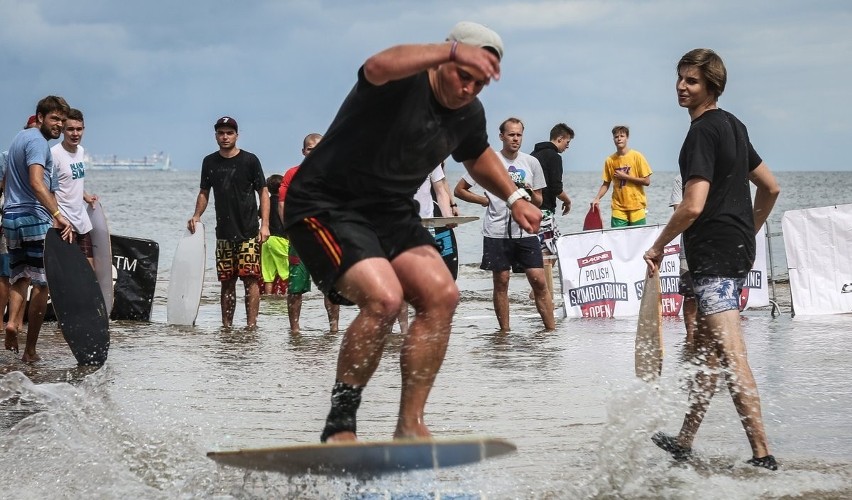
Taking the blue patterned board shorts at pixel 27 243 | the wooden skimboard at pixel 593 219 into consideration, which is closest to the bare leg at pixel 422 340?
the blue patterned board shorts at pixel 27 243

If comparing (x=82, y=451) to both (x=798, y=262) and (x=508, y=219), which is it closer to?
(x=508, y=219)

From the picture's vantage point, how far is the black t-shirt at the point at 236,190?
441 inches

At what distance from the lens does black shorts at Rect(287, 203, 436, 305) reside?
14.2 ft

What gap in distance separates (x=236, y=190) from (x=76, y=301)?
3.15 metres

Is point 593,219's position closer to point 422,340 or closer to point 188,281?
point 188,281

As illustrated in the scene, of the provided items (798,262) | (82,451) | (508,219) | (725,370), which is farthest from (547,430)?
(798,262)

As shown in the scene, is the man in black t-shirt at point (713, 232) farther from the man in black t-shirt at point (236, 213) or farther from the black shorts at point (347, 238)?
the man in black t-shirt at point (236, 213)

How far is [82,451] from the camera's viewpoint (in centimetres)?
521

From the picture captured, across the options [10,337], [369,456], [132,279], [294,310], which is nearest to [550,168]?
[294,310]

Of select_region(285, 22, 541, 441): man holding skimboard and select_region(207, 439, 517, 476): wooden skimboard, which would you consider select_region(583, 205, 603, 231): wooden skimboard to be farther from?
select_region(207, 439, 517, 476): wooden skimboard

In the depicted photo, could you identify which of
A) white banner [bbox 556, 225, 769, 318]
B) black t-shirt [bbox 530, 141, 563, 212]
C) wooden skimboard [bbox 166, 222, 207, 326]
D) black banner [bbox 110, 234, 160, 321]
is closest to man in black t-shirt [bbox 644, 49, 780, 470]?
white banner [bbox 556, 225, 769, 318]

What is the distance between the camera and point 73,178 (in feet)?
31.3

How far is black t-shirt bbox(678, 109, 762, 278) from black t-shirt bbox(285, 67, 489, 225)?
1.25m

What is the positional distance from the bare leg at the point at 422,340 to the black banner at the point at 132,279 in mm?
8471
